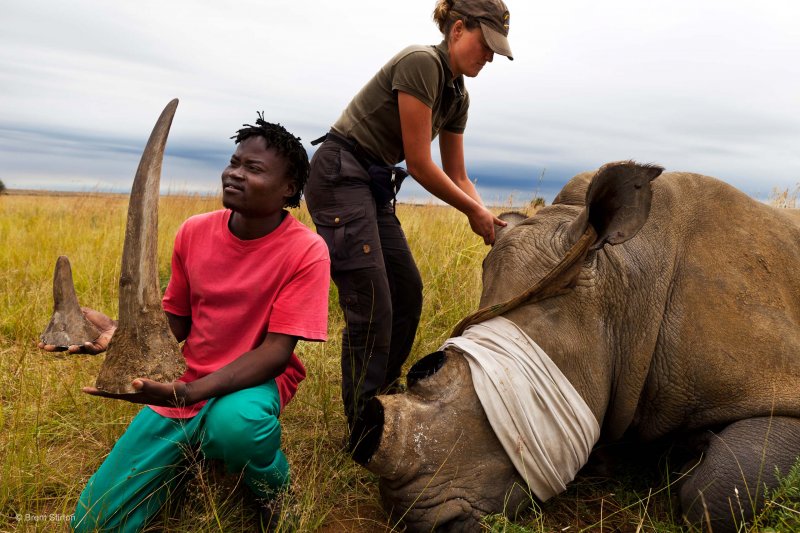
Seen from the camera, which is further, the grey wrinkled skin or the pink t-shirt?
the pink t-shirt

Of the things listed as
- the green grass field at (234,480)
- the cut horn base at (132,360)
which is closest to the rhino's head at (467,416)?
the green grass field at (234,480)

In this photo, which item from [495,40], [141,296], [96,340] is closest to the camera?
[141,296]

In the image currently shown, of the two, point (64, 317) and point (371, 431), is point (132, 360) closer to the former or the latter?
point (64, 317)

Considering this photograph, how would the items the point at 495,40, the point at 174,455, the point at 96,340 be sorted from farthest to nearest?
the point at 495,40
the point at 174,455
the point at 96,340

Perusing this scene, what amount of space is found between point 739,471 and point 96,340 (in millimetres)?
2533

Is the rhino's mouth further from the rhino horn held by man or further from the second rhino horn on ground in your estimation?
the second rhino horn on ground

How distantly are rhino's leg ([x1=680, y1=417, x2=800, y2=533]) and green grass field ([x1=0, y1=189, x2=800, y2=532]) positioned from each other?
0.39 ft

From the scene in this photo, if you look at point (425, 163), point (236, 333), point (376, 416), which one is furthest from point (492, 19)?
point (376, 416)

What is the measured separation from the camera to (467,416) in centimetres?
271

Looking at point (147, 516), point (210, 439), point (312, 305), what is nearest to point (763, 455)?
point (312, 305)

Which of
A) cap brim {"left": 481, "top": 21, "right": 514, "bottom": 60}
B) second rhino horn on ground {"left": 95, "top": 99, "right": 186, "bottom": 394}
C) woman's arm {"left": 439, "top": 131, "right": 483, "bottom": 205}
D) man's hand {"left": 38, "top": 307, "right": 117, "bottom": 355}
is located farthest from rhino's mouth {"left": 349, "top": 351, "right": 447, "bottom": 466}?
woman's arm {"left": 439, "top": 131, "right": 483, "bottom": 205}

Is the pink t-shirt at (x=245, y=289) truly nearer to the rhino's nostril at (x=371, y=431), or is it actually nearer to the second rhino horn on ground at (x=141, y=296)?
the rhino's nostril at (x=371, y=431)

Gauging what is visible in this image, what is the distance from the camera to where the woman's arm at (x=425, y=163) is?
3752 mm

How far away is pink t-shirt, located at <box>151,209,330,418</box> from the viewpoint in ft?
9.64
